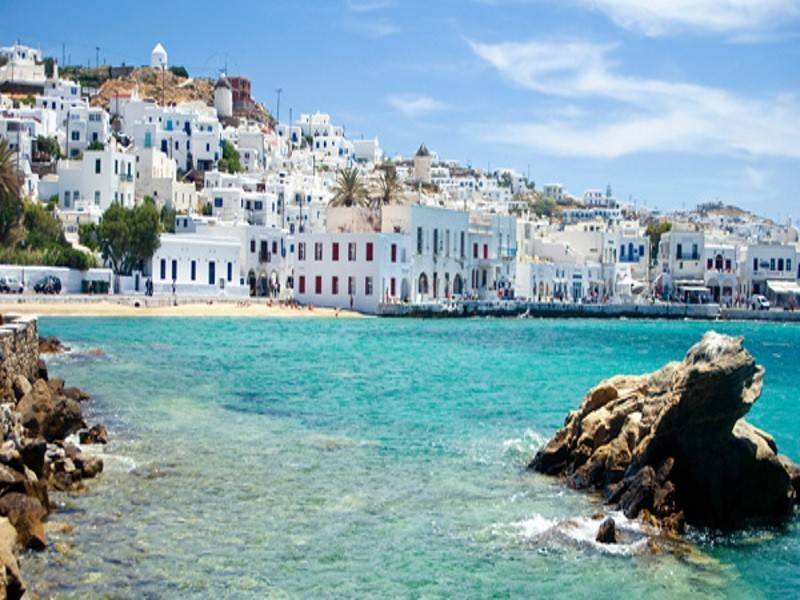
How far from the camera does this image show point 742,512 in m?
16.1

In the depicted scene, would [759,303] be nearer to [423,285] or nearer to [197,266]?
[423,285]

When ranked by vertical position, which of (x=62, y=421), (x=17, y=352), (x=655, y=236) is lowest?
(x=62, y=421)

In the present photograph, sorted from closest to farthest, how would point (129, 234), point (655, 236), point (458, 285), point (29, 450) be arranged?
point (29, 450) → point (129, 234) → point (458, 285) → point (655, 236)

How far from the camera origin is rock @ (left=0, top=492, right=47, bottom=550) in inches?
502

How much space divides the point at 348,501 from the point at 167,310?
5212 centimetres

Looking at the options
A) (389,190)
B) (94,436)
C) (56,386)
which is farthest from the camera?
(389,190)

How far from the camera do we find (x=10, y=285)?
6347cm

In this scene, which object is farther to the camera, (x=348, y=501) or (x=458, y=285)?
(x=458, y=285)

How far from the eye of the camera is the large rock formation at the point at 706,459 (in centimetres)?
1577

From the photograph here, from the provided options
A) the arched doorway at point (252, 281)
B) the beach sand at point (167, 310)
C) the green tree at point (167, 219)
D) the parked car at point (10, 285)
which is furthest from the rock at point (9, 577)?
the green tree at point (167, 219)

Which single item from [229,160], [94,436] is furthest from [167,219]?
[94,436]

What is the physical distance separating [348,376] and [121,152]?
5653 cm

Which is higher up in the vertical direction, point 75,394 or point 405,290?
point 405,290

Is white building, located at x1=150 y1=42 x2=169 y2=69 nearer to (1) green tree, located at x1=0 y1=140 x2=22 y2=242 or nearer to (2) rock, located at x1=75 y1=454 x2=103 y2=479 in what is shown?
(1) green tree, located at x1=0 y1=140 x2=22 y2=242
